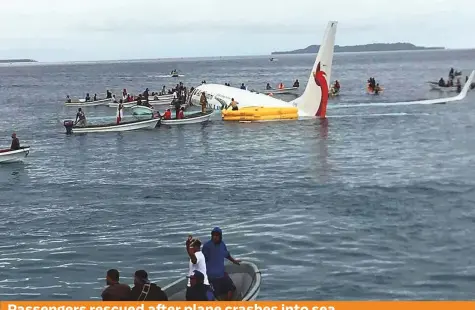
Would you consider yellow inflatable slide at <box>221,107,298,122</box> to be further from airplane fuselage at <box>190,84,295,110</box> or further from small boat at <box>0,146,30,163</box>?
small boat at <box>0,146,30,163</box>

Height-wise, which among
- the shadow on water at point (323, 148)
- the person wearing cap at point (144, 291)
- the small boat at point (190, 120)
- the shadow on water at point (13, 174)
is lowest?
the shadow on water at point (13, 174)

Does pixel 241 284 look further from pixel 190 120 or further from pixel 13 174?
pixel 190 120

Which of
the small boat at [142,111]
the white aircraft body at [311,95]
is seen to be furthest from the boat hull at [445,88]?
the small boat at [142,111]

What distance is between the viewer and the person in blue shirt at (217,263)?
47.1ft

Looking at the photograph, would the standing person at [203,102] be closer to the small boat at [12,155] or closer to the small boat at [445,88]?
the small boat at [12,155]

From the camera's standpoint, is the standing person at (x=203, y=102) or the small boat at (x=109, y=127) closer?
the small boat at (x=109, y=127)

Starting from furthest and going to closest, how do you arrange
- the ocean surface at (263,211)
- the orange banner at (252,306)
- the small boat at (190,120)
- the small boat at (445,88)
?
1. the small boat at (445,88)
2. the small boat at (190,120)
3. the ocean surface at (263,211)
4. the orange banner at (252,306)

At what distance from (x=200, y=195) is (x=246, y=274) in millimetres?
14054

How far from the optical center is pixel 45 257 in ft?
71.7

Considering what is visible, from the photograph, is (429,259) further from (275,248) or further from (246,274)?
(246,274)

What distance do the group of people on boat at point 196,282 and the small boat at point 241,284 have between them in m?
0.50

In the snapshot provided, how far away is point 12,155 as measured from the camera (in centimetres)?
4091

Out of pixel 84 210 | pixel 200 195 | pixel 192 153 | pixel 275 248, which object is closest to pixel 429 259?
pixel 275 248

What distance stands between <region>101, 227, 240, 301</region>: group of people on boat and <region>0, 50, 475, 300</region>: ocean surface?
335 cm
